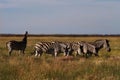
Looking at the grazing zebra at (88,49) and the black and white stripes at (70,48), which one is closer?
the grazing zebra at (88,49)

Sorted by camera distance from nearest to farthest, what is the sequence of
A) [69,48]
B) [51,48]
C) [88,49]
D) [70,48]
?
[88,49] → [51,48] → [69,48] → [70,48]

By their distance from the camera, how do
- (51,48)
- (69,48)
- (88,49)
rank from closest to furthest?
(88,49) → (51,48) → (69,48)

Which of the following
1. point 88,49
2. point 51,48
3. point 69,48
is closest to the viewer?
point 88,49

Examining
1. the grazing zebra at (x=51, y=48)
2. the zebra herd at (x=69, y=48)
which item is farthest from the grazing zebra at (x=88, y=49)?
the grazing zebra at (x=51, y=48)

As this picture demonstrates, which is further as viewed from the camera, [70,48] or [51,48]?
[70,48]

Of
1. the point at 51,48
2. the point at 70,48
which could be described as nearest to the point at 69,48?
the point at 70,48

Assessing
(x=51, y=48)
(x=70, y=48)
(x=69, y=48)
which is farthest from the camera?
(x=70, y=48)

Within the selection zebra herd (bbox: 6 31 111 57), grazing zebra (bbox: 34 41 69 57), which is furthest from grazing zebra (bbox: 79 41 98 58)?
grazing zebra (bbox: 34 41 69 57)

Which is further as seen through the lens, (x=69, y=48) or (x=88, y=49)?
(x=69, y=48)

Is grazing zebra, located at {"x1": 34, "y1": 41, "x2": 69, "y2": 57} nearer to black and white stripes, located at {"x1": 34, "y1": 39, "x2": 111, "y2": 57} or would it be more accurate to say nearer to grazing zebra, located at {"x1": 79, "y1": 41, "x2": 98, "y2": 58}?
black and white stripes, located at {"x1": 34, "y1": 39, "x2": 111, "y2": 57}

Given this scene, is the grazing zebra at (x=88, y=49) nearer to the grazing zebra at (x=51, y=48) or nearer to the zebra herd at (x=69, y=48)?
the zebra herd at (x=69, y=48)

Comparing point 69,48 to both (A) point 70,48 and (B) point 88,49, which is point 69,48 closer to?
(A) point 70,48

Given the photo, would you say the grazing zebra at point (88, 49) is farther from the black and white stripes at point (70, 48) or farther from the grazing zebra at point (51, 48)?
the grazing zebra at point (51, 48)

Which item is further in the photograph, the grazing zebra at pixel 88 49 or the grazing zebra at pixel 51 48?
the grazing zebra at pixel 51 48
